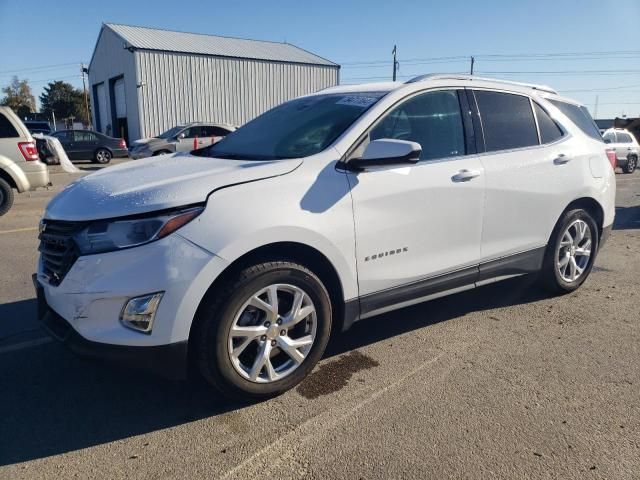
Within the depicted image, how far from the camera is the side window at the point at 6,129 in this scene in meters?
8.70

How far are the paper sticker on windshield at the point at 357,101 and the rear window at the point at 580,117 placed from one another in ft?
6.33

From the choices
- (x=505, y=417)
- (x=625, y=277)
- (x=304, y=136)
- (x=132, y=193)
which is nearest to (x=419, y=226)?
(x=304, y=136)

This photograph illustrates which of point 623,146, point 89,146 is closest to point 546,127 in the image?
point 623,146

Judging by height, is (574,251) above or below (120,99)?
below

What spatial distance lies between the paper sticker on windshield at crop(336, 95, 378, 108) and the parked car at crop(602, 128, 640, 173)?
17.3 m

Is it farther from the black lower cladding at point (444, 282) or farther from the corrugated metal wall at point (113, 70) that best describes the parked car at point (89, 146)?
the black lower cladding at point (444, 282)

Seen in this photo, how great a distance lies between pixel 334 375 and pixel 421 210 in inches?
46.2

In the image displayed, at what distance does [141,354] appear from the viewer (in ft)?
8.20

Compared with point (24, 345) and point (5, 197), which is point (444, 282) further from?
point (5, 197)

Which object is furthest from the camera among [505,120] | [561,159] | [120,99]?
[120,99]

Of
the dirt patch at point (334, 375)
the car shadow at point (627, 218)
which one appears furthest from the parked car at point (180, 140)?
the dirt patch at point (334, 375)

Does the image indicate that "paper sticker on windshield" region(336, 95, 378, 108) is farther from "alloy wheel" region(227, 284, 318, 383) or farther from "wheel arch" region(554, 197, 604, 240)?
"wheel arch" region(554, 197, 604, 240)

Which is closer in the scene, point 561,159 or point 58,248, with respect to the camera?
point 58,248

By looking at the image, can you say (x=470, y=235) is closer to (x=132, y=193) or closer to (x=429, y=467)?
(x=429, y=467)
